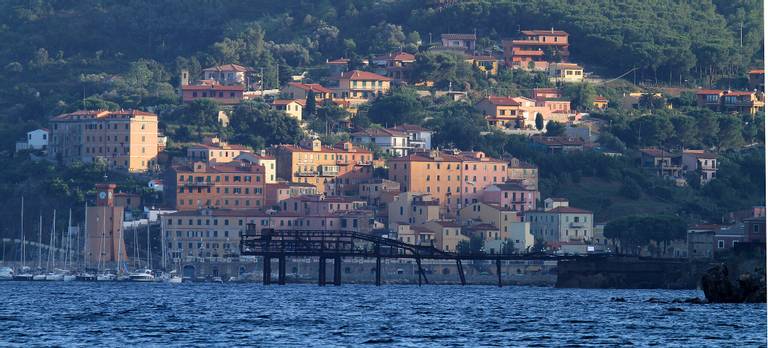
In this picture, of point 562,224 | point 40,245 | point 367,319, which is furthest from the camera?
point 562,224

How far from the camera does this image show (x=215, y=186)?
193000mm

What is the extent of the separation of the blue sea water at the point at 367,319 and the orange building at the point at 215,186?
185ft

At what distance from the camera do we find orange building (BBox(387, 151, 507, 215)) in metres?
197

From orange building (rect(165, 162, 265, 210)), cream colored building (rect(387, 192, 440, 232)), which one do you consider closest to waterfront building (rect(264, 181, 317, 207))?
orange building (rect(165, 162, 265, 210))

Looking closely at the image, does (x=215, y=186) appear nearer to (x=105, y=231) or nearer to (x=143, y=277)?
(x=105, y=231)

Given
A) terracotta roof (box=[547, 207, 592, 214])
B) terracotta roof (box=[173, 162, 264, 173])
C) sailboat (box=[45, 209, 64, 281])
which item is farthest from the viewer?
terracotta roof (box=[173, 162, 264, 173])

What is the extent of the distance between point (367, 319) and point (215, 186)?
306ft

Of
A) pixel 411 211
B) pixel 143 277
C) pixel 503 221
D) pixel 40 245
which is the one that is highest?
pixel 411 211

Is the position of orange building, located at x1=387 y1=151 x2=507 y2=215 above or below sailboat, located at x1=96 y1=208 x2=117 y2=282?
above

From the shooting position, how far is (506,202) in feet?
632

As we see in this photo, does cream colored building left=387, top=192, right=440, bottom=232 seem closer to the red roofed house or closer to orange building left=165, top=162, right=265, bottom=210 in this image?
the red roofed house

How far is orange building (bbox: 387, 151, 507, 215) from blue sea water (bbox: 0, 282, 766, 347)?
6017cm

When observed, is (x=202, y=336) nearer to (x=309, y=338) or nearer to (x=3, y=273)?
(x=309, y=338)

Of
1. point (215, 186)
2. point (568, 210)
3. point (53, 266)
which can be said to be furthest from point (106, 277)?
point (568, 210)
